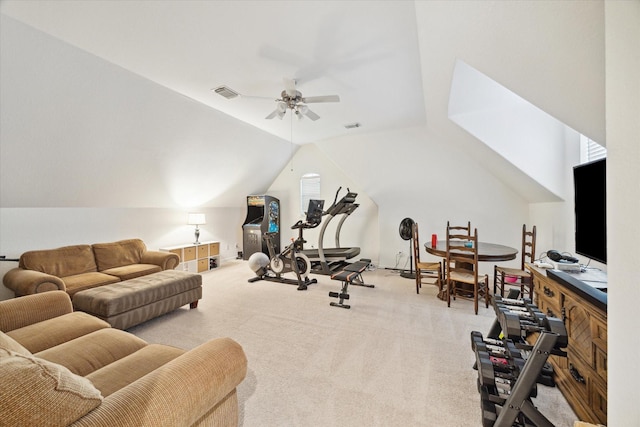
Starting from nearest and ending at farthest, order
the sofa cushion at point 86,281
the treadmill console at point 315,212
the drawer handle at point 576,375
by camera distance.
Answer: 1. the drawer handle at point 576,375
2. the sofa cushion at point 86,281
3. the treadmill console at point 315,212

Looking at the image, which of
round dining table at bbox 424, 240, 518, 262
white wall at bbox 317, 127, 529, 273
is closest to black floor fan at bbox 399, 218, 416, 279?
white wall at bbox 317, 127, 529, 273

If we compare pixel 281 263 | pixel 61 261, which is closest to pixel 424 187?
pixel 281 263

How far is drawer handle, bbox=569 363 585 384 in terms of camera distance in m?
1.60

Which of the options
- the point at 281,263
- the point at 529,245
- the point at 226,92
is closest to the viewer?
the point at 226,92

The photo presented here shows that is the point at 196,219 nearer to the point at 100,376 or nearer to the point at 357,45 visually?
the point at 100,376

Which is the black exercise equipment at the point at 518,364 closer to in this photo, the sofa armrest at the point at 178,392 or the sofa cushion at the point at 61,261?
the sofa armrest at the point at 178,392

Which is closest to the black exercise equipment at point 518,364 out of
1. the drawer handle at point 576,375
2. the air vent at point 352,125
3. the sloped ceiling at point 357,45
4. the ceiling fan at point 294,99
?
the drawer handle at point 576,375

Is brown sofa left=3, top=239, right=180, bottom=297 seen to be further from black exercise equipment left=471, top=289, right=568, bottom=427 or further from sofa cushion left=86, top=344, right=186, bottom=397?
black exercise equipment left=471, top=289, right=568, bottom=427

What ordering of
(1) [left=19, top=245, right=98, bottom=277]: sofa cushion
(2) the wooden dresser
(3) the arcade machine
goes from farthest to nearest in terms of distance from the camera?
(3) the arcade machine, (1) [left=19, top=245, right=98, bottom=277]: sofa cushion, (2) the wooden dresser

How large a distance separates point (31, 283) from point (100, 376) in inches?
86.0

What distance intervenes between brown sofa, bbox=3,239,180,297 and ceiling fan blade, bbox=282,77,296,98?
310 centimetres

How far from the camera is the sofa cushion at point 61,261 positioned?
10.3 feet

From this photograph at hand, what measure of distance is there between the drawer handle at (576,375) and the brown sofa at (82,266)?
4.53 metres

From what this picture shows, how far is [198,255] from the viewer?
557 cm
